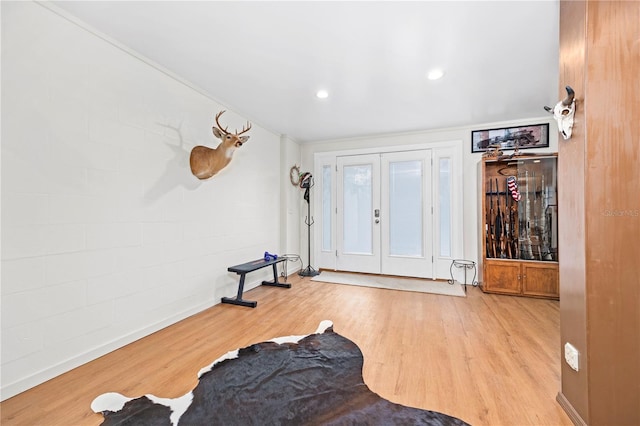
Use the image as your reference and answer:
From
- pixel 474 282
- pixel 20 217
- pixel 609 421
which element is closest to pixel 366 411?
pixel 609 421

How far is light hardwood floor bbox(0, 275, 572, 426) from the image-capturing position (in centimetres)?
148

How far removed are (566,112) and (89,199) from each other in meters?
3.18

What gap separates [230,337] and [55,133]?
6.70ft

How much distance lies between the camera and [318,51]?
219 centimetres

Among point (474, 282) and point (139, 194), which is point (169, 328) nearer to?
point (139, 194)

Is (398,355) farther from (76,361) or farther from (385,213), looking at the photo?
(385,213)

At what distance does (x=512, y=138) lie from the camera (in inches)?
152

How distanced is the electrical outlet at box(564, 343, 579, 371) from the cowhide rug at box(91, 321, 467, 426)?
26.2 inches

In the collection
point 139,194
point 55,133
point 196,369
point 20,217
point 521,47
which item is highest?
point 521,47

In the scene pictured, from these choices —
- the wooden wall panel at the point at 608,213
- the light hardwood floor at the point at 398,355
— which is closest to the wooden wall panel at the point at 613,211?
the wooden wall panel at the point at 608,213

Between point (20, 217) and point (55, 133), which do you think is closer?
point (20, 217)

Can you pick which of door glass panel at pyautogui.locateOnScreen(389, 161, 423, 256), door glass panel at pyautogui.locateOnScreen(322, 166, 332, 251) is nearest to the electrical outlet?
door glass panel at pyautogui.locateOnScreen(389, 161, 423, 256)

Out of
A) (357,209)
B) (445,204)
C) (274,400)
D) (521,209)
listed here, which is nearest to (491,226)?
(521,209)

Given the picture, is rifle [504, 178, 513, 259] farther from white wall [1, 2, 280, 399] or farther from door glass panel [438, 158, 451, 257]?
white wall [1, 2, 280, 399]
